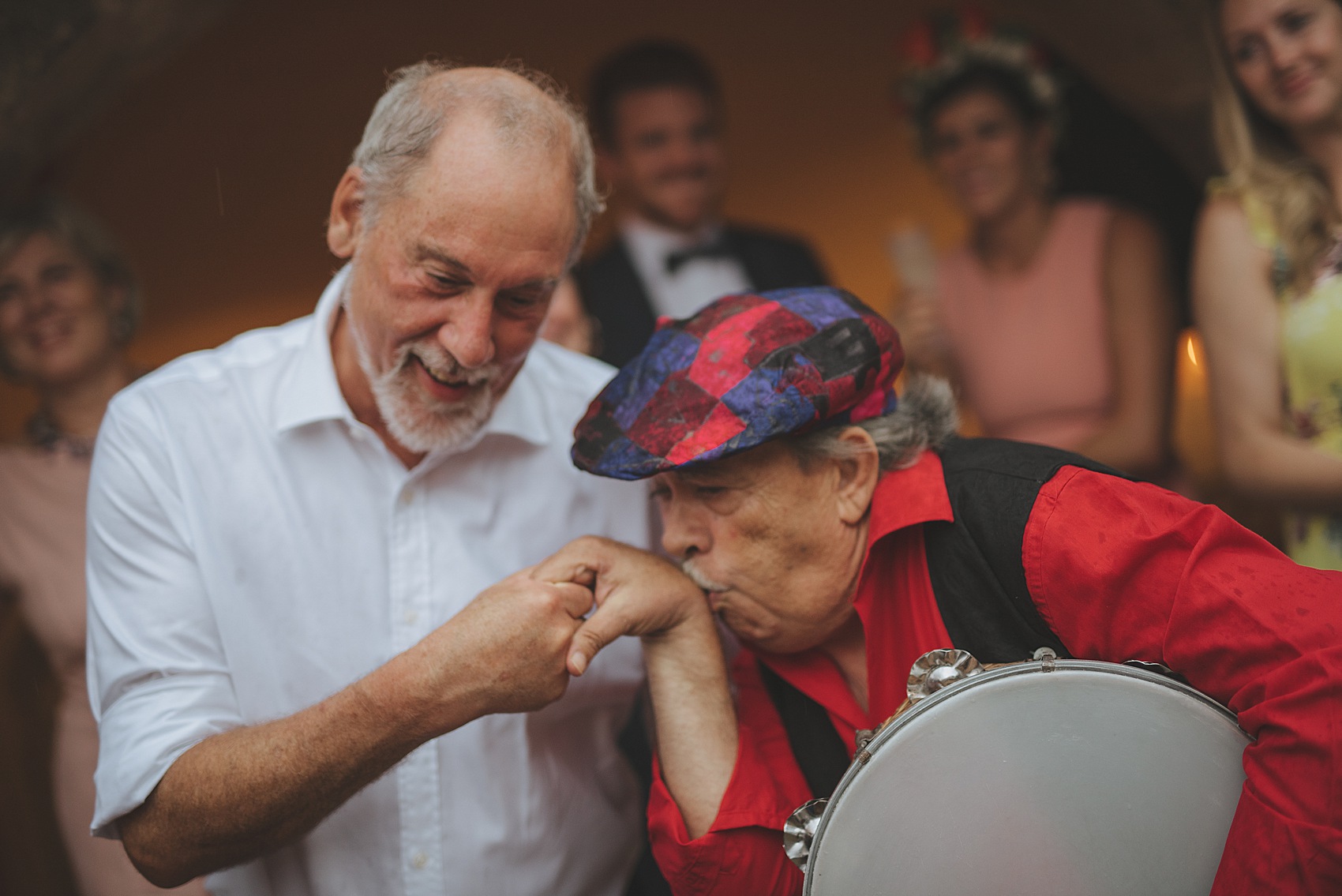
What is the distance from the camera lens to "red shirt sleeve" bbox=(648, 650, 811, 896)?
1976mm

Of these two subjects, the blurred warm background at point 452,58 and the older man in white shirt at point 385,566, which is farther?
the blurred warm background at point 452,58

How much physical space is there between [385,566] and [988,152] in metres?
2.75

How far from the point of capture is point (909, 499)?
6.54 ft

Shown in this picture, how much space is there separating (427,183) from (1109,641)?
1.48m

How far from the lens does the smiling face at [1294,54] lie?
8.91 feet

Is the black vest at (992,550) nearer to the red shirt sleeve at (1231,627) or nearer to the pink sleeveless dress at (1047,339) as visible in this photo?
the red shirt sleeve at (1231,627)

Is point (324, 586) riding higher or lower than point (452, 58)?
lower

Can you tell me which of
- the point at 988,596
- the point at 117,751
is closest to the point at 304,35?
the point at 117,751

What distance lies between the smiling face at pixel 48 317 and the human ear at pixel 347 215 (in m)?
1.68

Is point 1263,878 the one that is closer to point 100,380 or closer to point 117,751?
point 117,751

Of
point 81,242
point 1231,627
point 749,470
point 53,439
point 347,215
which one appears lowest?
point 1231,627

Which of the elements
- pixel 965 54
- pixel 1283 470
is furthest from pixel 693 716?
pixel 965 54

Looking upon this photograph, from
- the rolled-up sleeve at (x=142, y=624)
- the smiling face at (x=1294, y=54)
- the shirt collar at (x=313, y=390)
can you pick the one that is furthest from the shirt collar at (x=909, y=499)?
the smiling face at (x=1294, y=54)

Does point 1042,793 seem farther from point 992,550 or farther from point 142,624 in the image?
point 142,624
